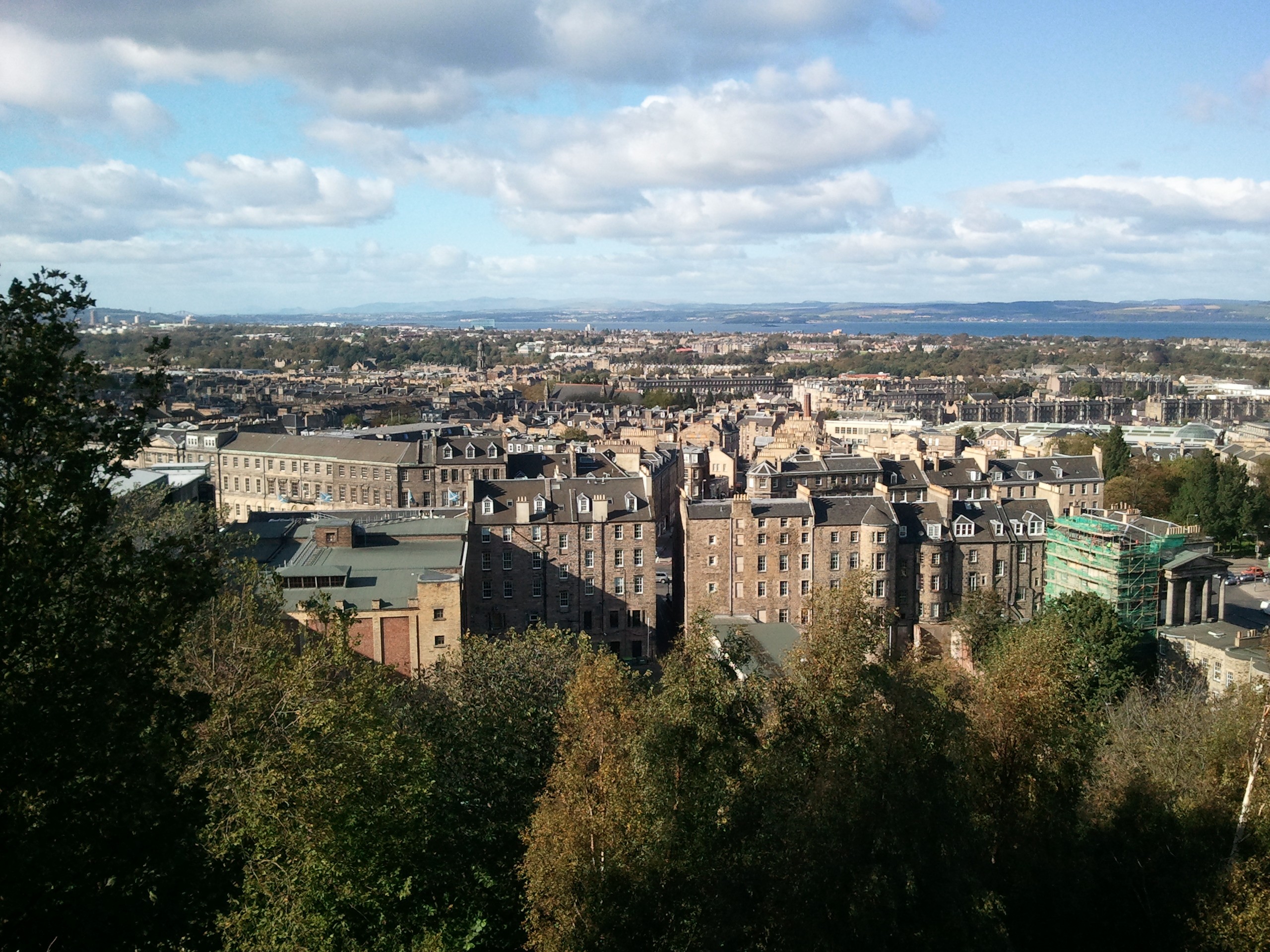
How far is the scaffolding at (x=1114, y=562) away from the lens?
46594 mm

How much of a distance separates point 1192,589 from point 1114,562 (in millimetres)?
4897

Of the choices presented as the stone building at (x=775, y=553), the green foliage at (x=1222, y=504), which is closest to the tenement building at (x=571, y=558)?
the stone building at (x=775, y=553)

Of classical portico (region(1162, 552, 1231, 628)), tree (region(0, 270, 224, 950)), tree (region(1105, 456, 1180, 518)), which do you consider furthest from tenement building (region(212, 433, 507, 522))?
tree (region(0, 270, 224, 950))

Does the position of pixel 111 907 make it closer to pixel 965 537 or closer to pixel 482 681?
pixel 482 681

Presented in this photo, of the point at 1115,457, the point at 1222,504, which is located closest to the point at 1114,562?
the point at 1222,504

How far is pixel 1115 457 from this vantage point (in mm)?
85438

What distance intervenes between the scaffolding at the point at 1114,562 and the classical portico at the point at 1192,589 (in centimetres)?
60

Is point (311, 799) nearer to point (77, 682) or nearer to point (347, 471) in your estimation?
point (77, 682)

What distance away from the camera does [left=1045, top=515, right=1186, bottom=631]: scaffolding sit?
4659 centimetres

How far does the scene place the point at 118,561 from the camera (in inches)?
503

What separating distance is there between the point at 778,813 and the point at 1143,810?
8.69m

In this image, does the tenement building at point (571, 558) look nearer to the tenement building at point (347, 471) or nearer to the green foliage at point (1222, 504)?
the tenement building at point (347, 471)

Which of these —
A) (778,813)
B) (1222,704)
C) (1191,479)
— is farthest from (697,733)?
(1191,479)

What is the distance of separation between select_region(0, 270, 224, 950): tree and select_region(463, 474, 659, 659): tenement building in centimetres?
3592
